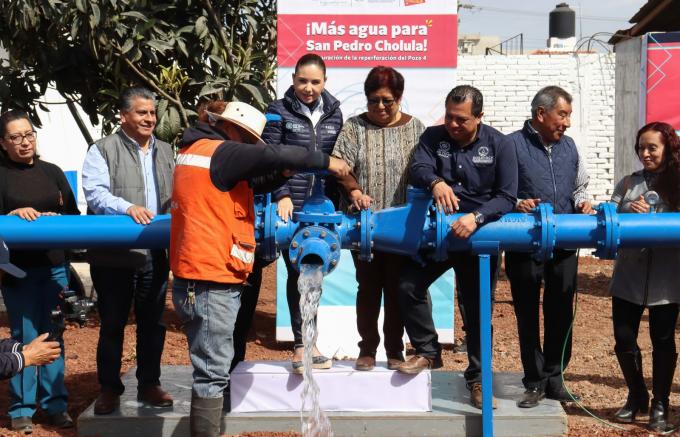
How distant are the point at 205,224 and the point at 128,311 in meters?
1.16

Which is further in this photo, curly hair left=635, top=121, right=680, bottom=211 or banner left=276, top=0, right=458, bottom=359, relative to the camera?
banner left=276, top=0, right=458, bottom=359

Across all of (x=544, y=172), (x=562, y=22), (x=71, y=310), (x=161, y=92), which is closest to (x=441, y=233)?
(x=544, y=172)

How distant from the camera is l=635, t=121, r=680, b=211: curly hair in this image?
473cm

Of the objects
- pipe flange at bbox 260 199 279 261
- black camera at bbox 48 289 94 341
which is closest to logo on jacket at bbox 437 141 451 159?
pipe flange at bbox 260 199 279 261

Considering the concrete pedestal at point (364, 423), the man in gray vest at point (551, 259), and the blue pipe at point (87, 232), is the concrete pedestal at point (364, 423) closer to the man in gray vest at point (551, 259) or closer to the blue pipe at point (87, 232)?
the man in gray vest at point (551, 259)

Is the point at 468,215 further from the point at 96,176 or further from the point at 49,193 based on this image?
the point at 49,193

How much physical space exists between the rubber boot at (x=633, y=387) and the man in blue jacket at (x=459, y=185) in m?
0.87

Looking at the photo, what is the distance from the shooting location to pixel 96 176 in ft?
15.2

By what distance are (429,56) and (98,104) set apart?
2.73 meters

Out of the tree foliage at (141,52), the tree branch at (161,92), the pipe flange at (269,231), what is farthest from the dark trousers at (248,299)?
the tree branch at (161,92)

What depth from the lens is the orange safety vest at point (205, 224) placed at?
3828 millimetres

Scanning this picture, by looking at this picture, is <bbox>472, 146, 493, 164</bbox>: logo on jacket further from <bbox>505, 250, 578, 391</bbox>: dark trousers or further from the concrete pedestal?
the concrete pedestal

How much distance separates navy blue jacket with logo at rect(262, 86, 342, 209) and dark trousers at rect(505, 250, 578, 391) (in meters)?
1.13

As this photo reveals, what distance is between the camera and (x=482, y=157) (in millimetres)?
4383
